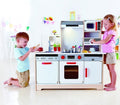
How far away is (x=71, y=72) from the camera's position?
268cm

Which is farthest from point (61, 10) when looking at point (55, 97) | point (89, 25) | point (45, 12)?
point (55, 97)

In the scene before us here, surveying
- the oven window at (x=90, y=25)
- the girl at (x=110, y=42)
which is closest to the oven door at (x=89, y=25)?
the oven window at (x=90, y=25)

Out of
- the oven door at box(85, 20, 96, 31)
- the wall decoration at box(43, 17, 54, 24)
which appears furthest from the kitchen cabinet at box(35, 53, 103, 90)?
the wall decoration at box(43, 17, 54, 24)

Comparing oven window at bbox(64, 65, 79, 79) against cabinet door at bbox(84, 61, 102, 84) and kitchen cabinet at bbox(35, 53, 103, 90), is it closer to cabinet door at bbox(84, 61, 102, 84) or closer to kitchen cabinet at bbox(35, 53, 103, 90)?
kitchen cabinet at bbox(35, 53, 103, 90)

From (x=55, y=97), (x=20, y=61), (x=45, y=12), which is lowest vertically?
(x=55, y=97)

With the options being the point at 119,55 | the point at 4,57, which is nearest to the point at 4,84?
the point at 4,57

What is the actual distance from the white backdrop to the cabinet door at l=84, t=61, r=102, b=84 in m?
3.40

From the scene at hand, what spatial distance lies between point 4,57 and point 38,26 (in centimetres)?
149

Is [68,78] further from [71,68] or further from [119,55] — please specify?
[119,55]

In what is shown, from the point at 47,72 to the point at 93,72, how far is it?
2.23ft

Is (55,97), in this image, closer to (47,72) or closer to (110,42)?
(47,72)

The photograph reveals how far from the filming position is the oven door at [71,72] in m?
2.67

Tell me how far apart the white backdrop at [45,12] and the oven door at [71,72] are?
331 centimetres

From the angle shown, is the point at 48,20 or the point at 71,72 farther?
the point at 48,20
